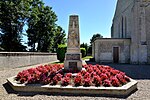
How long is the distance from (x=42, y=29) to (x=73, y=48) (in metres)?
28.7

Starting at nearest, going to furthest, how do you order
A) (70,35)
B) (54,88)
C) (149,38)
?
(54,88) → (70,35) → (149,38)

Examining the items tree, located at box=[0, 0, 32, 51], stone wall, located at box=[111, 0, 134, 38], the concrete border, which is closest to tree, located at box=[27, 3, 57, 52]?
→ tree, located at box=[0, 0, 32, 51]

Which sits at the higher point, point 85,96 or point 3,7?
point 3,7

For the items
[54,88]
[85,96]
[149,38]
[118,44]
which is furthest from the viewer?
[118,44]

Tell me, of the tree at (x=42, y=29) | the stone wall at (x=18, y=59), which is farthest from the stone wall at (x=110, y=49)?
the tree at (x=42, y=29)

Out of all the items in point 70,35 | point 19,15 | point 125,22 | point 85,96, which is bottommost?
point 85,96

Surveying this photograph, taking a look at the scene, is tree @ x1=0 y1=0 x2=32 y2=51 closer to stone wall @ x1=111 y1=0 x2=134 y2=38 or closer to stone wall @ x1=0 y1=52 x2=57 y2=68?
stone wall @ x1=0 y1=52 x2=57 y2=68

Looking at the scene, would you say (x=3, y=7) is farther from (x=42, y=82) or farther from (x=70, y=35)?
(x=42, y=82)

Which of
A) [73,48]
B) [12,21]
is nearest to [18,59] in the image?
[73,48]

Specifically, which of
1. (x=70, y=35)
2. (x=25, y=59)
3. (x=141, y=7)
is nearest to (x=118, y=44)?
(x=141, y=7)

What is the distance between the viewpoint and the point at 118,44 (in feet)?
74.5

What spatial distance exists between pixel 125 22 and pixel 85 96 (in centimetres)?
2219

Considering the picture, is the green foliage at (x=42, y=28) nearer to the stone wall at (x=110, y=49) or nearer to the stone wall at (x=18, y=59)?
the stone wall at (x=18, y=59)

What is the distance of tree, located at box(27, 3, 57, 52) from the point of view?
1436 inches
